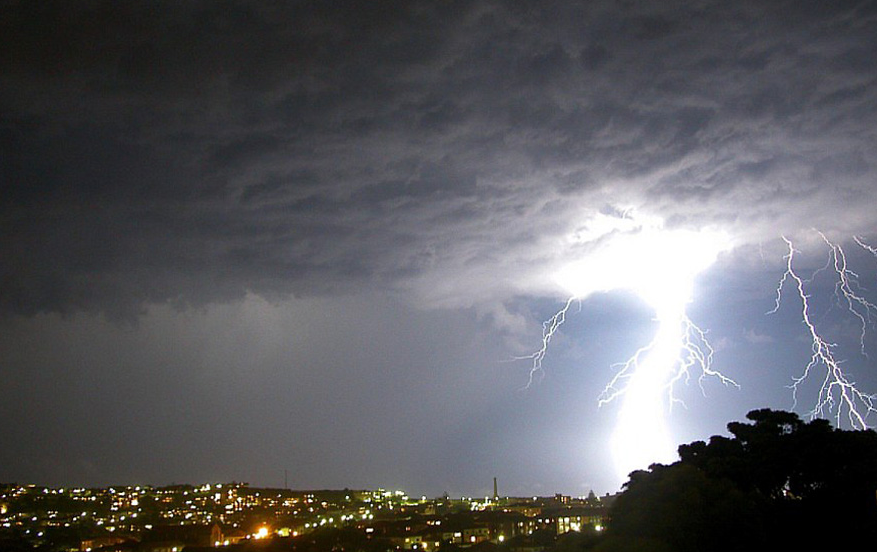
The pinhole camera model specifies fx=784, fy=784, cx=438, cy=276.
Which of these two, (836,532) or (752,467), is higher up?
(752,467)

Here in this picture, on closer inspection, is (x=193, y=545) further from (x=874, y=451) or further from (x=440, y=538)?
(x=874, y=451)

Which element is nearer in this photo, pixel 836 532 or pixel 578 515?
pixel 836 532

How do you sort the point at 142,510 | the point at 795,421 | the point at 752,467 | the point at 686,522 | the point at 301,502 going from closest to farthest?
the point at 686,522, the point at 752,467, the point at 795,421, the point at 142,510, the point at 301,502

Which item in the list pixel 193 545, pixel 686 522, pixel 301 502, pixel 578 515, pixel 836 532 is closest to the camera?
pixel 686 522

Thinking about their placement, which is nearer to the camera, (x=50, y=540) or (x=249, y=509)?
(x=50, y=540)

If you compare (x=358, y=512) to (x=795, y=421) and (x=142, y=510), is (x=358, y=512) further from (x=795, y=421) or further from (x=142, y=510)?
(x=795, y=421)

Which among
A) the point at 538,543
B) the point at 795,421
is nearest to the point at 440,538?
the point at 538,543

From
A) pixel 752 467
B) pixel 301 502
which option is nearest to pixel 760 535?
pixel 752 467

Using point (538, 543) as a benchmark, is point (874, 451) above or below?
above

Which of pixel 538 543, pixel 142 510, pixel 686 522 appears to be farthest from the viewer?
pixel 142 510
